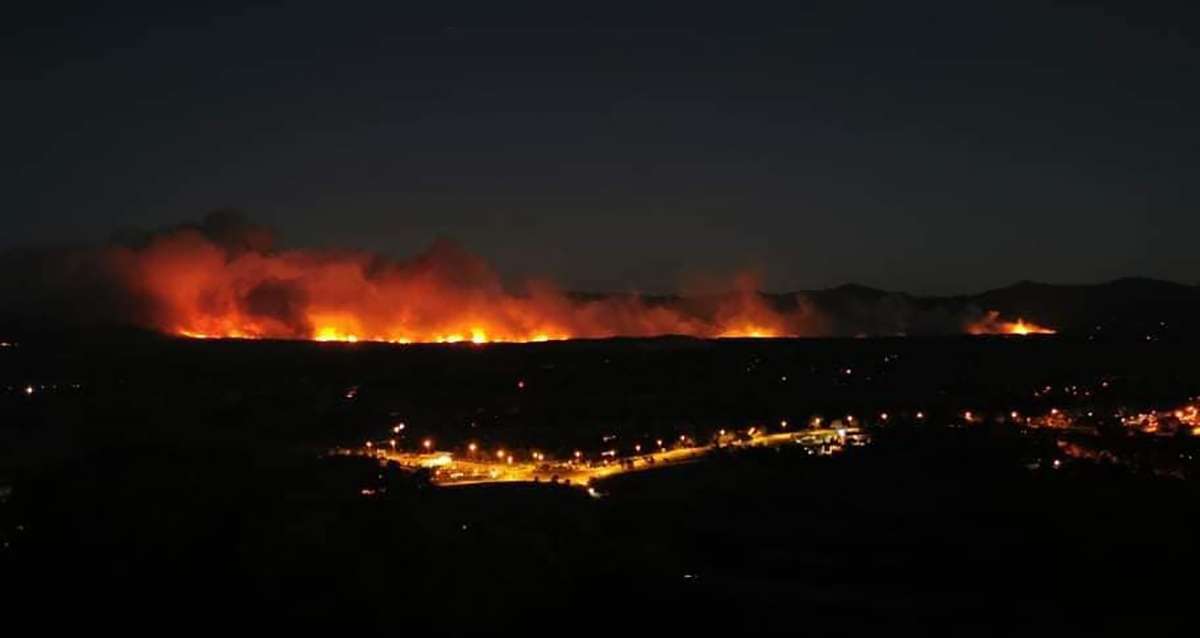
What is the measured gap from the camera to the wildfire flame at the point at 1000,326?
10006cm

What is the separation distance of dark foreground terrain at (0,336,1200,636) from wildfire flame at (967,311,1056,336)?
43130 mm

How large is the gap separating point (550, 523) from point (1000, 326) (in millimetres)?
85942

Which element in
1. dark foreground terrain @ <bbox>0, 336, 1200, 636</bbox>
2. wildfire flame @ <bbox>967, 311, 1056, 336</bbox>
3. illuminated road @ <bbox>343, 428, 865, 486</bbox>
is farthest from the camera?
wildfire flame @ <bbox>967, 311, 1056, 336</bbox>

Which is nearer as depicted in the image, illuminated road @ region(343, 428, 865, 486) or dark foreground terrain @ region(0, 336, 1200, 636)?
dark foreground terrain @ region(0, 336, 1200, 636)

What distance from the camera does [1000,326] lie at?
337ft

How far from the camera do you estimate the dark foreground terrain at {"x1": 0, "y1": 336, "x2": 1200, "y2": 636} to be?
53.8 feet

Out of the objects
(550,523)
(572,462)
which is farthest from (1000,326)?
(550,523)

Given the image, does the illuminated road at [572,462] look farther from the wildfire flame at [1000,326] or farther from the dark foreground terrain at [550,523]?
the wildfire flame at [1000,326]

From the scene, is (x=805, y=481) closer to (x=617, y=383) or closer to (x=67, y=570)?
(x=67, y=570)

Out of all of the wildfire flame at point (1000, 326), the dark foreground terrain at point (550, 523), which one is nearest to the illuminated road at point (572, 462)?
the dark foreground terrain at point (550, 523)

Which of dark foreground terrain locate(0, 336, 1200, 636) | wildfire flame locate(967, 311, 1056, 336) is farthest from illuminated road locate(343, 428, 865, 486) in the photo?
wildfire flame locate(967, 311, 1056, 336)

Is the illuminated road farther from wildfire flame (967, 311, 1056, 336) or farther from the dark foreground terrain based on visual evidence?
wildfire flame (967, 311, 1056, 336)

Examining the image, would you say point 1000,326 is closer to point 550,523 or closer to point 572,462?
point 572,462

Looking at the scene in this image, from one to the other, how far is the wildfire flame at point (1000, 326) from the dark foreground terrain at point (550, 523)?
43.1m
